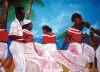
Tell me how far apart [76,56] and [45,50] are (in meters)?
0.59

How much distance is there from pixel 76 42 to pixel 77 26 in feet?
1.02

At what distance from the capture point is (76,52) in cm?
430

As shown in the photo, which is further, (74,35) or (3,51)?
(74,35)

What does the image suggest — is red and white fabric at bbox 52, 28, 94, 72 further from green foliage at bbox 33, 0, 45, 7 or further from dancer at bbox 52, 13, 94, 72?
green foliage at bbox 33, 0, 45, 7

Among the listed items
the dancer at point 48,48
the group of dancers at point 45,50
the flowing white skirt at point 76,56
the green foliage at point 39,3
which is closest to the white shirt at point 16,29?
the group of dancers at point 45,50

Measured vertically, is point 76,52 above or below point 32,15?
below

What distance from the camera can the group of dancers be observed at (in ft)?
13.7

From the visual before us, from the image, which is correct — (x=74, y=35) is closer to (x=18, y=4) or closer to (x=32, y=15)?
(x=32, y=15)

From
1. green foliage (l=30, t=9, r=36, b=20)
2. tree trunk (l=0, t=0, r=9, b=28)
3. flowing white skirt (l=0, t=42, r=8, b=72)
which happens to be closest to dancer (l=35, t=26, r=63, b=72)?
green foliage (l=30, t=9, r=36, b=20)

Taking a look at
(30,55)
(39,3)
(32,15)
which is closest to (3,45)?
(30,55)

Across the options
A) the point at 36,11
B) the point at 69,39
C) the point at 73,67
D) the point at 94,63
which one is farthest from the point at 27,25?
the point at 94,63

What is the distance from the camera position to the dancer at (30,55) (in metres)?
4.16

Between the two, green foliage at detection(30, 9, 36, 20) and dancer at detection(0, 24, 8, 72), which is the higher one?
green foliage at detection(30, 9, 36, 20)

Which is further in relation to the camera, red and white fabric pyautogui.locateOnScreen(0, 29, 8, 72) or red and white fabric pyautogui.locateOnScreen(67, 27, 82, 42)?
red and white fabric pyautogui.locateOnScreen(67, 27, 82, 42)
